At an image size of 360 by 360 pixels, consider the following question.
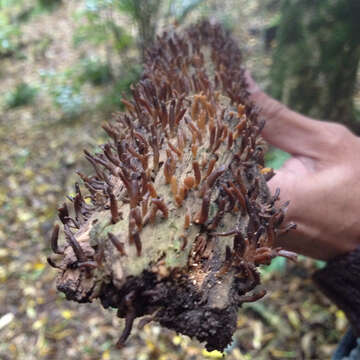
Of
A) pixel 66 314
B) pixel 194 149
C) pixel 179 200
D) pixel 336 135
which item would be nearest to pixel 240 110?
pixel 194 149

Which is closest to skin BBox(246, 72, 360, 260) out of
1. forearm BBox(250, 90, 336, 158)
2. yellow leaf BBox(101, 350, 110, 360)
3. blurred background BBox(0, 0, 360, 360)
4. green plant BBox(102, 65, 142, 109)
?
forearm BBox(250, 90, 336, 158)

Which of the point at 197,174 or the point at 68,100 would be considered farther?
the point at 68,100

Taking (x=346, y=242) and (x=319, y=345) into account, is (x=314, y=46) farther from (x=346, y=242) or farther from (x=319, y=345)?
(x=319, y=345)

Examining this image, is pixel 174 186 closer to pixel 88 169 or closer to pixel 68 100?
pixel 88 169

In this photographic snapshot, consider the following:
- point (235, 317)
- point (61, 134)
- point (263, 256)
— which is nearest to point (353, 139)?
point (263, 256)

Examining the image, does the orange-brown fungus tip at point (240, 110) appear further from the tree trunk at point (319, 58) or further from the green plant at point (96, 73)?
the green plant at point (96, 73)

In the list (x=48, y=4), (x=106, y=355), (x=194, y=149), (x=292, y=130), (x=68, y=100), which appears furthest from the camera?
(x=48, y=4)

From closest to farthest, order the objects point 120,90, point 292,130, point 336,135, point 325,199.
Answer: point 325,199 → point 336,135 → point 292,130 → point 120,90

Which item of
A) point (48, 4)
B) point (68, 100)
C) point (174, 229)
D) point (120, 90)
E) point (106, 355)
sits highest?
point (48, 4)
